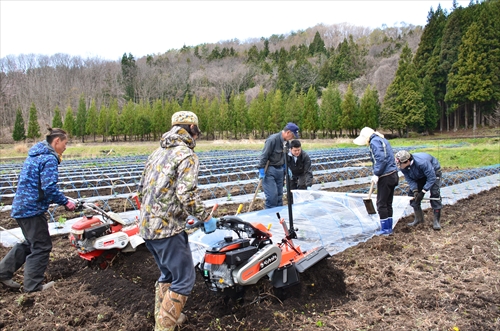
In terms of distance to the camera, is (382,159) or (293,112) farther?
(293,112)

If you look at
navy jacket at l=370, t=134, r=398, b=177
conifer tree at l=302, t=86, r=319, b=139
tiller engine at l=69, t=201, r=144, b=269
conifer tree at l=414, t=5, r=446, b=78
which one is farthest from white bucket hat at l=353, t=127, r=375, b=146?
conifer tree at l=414, t=5, r=446, b=78

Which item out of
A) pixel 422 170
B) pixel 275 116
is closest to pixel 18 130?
pixel 275 116

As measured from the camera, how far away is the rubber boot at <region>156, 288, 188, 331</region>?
2746mm

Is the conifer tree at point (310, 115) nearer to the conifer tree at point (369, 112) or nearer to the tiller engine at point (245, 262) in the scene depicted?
the conifer tree at point (369, 112)

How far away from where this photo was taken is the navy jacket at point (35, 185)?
12.4 ft

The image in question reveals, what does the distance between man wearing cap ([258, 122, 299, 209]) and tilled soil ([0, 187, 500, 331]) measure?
1.72m

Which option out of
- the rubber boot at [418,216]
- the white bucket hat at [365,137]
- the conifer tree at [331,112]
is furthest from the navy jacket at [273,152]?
the conifer tree at [331,112]

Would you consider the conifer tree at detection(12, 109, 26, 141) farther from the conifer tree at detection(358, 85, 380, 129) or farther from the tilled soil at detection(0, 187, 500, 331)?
the tilled soil at detection(0, 187, 500, 331)

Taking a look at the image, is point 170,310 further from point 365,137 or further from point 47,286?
point 365,137

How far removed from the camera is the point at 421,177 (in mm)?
5879

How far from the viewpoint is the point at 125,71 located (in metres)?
69.0

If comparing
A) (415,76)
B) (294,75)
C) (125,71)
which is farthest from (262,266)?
(125,71)

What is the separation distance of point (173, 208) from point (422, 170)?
437 centimetres

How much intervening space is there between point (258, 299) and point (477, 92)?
113 ft
